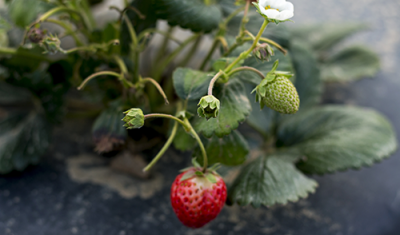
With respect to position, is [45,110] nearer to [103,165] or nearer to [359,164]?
[103,165]

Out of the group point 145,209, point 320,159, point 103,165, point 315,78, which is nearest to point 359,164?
point 320,159

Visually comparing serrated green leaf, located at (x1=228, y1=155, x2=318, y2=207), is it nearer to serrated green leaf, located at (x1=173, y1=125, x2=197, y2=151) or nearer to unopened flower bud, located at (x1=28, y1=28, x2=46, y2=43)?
serrated green leaf, located at (x1=173, y1=125, x2=197, y2=151)

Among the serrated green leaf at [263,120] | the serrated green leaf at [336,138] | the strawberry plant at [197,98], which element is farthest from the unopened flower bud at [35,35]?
the serrated green leaf at [336,138]

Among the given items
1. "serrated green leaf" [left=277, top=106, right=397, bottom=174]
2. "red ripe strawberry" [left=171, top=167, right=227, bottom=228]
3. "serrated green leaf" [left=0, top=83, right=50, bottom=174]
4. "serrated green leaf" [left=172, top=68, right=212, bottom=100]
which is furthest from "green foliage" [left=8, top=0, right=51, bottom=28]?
"serrated green leaf" [left=277, top=106, right=397, bottom=174]

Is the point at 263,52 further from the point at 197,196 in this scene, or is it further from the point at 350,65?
the point at 350,65

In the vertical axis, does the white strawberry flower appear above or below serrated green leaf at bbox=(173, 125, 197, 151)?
above

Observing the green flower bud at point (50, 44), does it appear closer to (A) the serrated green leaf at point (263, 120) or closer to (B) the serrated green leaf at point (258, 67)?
(B) the serrated green leaf at point (258, 67)
